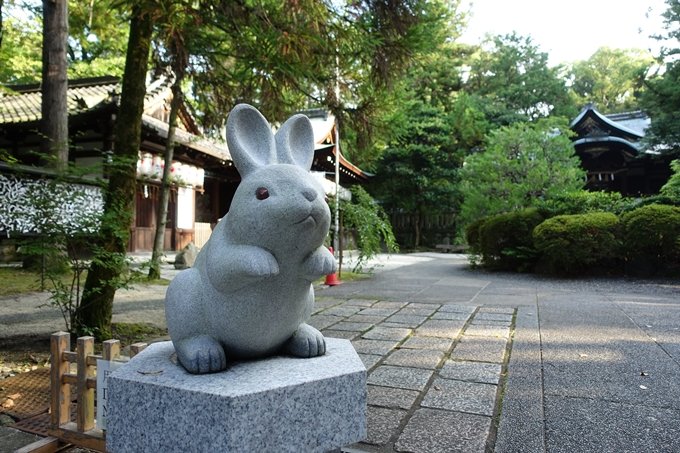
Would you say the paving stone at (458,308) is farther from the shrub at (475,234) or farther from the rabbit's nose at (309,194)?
the shrub at (475,234)

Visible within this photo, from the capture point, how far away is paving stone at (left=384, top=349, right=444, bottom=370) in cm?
342

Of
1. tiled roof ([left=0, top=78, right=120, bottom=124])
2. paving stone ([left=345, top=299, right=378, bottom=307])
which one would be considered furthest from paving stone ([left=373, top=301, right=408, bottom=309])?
tiled roof ([left=0, top=78, right=120, bottom=124])

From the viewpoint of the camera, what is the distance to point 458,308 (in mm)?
5918

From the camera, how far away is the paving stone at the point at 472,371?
3065 millimetres

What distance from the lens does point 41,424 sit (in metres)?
2.50

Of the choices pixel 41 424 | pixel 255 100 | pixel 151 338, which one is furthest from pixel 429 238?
pixel 41 424

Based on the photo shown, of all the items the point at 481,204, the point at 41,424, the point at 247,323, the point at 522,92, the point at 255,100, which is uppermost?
the point at 522,92

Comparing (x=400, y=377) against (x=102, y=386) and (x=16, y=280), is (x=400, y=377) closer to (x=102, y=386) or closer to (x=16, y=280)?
(x=102, y=386)

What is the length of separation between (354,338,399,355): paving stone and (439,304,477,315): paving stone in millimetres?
1881

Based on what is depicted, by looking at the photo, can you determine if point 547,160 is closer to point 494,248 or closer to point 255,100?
point 494,248

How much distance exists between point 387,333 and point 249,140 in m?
2.99

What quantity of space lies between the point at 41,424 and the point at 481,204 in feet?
39.6

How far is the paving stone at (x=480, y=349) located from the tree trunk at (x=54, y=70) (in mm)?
5798

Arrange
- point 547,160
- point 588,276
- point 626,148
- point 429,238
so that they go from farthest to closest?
point 429,238
point 626,148
point 547,160
point 588,276
